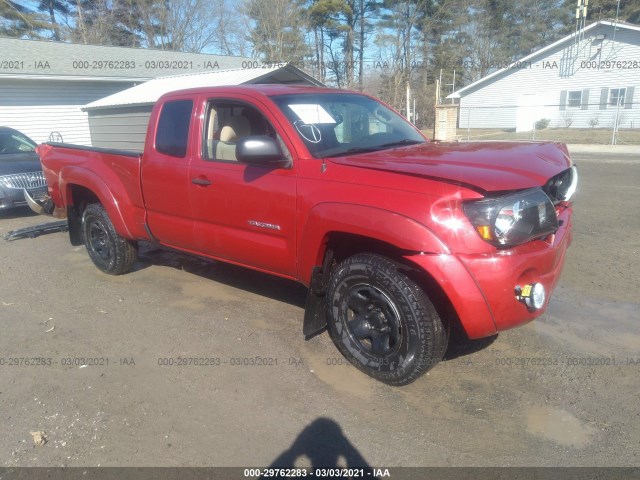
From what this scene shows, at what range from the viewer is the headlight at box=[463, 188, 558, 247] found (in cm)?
283

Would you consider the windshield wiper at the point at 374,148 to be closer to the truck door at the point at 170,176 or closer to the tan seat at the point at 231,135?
the tan seat at the point at 231,135

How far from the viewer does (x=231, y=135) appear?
429cm

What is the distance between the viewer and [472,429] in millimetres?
2920

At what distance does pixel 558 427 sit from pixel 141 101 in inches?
573

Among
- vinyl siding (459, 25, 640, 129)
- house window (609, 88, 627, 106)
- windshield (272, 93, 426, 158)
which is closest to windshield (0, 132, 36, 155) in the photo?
windshield (272, 93, 426, 158)

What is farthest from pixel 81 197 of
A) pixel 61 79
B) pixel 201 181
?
pixel 61 79

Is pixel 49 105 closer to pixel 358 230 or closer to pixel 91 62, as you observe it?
pixel 91 62

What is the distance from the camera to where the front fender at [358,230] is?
Result: 2.89m

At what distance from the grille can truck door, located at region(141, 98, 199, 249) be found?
16.2 feet

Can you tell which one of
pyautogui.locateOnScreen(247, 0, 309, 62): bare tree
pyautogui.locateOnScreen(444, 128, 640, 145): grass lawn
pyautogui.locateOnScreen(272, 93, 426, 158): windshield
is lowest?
pyautogui.locateOnScreen(444, 128, 640, 145): grass lawn

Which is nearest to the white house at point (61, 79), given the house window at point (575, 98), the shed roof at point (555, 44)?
the shed roof at point (555, 44)

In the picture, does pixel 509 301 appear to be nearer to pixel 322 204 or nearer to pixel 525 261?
pixel 525 261

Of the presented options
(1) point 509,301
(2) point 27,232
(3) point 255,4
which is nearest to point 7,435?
(1) point 509,301

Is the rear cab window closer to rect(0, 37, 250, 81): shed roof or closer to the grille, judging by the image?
the grille
